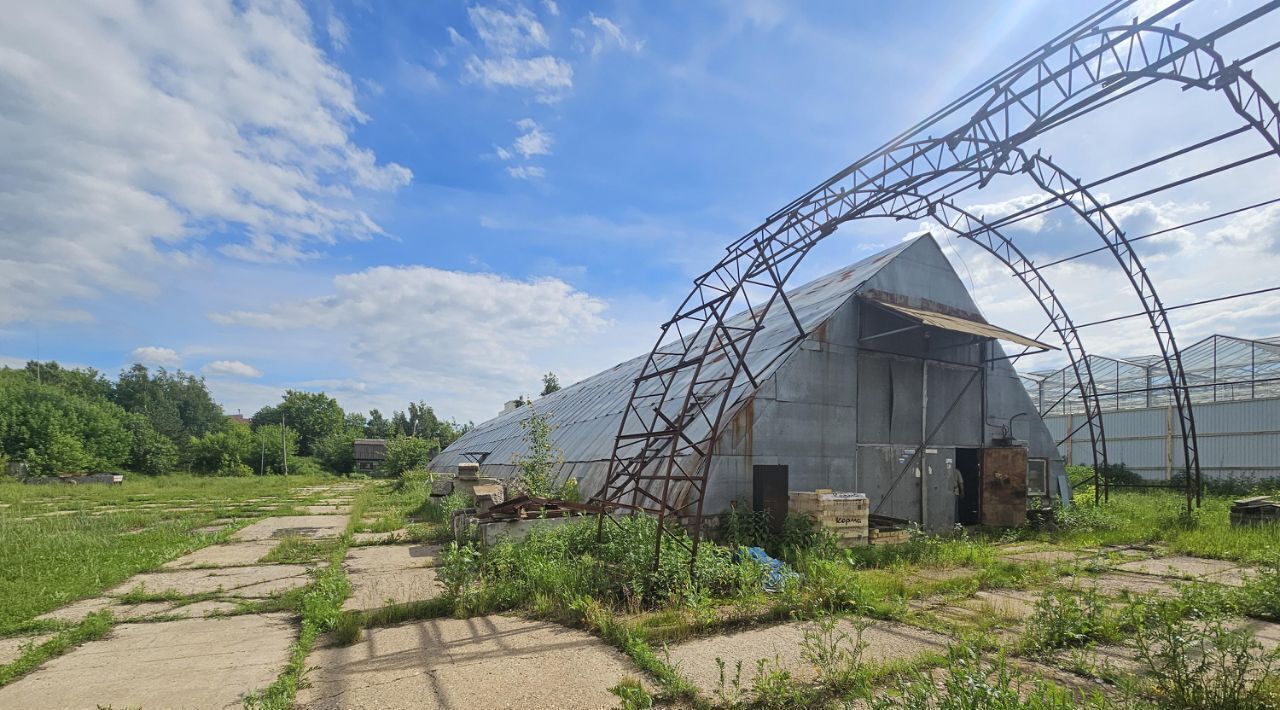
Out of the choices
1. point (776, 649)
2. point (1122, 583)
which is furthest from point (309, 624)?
point (1122, 583)

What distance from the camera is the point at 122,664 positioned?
22.1 ft

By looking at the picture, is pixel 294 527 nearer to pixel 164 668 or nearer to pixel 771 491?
pixel 164 668

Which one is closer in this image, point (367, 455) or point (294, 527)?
point (294, 527)

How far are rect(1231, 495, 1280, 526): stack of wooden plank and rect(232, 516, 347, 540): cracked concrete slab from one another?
2279cm

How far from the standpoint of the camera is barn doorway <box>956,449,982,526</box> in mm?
15969

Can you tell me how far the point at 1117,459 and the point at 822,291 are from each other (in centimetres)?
2460

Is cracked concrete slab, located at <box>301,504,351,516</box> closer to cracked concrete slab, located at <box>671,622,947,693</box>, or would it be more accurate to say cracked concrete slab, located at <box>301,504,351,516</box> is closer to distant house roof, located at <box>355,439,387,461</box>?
cracked concrete slab, located at <box>671,622,947,693</box>

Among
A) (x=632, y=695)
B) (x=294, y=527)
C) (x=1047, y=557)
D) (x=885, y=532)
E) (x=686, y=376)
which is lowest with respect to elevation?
(x=294, y=527)

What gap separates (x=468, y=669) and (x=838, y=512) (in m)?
7.51

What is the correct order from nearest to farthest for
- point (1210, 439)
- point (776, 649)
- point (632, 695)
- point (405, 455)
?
point (632, 695) → point (776, 649) → point (1210, 439) → point (405, 455)

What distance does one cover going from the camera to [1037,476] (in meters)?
17.2

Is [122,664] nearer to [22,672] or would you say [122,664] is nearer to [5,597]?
[22,672]

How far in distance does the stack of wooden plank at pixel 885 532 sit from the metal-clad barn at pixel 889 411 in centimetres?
81

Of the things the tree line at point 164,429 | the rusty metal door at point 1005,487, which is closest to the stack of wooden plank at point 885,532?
the rusty metal door at point 1005,487
